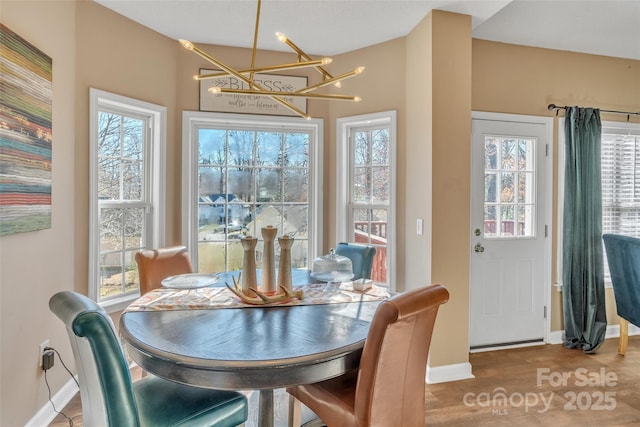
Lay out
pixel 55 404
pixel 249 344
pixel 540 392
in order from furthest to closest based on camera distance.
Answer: pixel 540 392
pixel 55 404
pixel 249 344

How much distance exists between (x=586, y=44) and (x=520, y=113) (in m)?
0.87

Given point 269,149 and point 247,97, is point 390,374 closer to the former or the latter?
point 269,149

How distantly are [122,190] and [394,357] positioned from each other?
2.44 meters

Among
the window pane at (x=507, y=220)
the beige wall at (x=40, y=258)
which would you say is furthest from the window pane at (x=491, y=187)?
the beige wall at (x=40, y=258)

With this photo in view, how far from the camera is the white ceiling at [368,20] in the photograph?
2477mm

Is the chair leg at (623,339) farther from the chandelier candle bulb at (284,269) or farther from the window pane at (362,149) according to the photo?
the chandelier candle bulb at (284,269)

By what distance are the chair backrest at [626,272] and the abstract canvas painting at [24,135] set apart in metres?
4.05

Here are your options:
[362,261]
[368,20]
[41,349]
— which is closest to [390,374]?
[362,261]

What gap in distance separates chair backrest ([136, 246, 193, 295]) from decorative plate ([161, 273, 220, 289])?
259 mm

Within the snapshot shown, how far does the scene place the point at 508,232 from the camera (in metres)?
3.12

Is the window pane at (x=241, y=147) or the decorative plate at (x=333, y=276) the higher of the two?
the window pane at (x=241, y=147)

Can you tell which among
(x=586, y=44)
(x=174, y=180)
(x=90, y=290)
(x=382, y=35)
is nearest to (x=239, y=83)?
(x=174, y=180)

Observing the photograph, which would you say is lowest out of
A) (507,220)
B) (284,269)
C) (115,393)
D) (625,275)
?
(115,393)

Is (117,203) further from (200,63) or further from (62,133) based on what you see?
(200,63)
